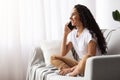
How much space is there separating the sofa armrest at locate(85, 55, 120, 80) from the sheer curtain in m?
1.53

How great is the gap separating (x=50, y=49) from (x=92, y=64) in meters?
0.93

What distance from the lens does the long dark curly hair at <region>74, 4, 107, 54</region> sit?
2.28 metres

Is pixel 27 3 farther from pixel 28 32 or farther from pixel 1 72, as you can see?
pixel 1 72

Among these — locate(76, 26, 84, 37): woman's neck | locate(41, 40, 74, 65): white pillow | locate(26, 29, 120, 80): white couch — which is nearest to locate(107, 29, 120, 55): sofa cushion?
locate(26, 29, 120, 80): white couch

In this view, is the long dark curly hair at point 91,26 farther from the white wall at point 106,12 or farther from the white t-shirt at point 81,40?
the white wall at point 106,12

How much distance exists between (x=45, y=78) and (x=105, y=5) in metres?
1.49

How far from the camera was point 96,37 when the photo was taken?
227 cm

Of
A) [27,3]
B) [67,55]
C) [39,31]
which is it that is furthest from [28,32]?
[67,55]

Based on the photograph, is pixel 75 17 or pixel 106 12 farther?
pixel 106 12

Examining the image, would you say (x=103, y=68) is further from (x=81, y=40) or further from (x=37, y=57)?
(x=37, y=57)

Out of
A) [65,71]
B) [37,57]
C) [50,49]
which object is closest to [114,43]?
[65,71]

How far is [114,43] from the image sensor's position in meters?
2.41

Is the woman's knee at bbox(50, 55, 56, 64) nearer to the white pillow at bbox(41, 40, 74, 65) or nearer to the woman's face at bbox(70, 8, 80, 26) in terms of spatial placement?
the white pillow at bbox(41, 40, 74, 65)

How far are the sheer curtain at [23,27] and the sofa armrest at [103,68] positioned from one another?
1.53 meters
